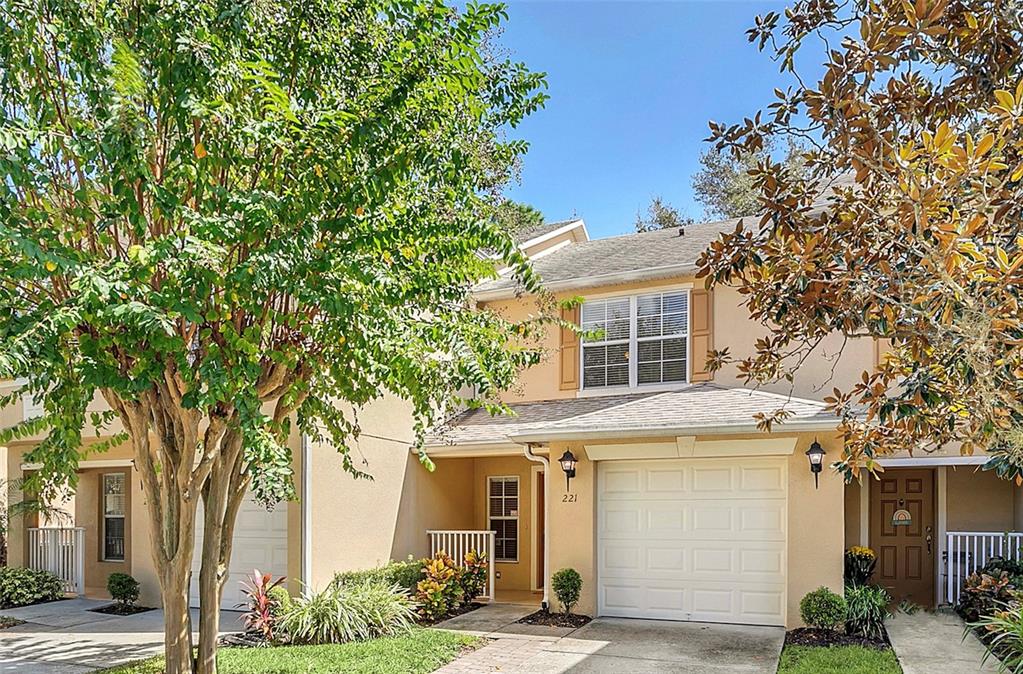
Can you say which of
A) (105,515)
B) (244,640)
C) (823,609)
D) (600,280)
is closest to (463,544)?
(244,640)

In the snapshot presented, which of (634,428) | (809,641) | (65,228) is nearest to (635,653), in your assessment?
(809,641)

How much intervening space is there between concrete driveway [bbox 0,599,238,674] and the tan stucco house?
1.13 meters

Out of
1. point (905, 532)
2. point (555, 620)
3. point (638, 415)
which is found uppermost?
point (638, 415)

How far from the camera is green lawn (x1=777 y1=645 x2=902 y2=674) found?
9.01 metres

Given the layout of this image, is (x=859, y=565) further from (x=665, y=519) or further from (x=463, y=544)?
(x=463, y=544)

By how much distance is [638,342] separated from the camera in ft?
47.0

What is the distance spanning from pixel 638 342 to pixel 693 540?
12.0 feet

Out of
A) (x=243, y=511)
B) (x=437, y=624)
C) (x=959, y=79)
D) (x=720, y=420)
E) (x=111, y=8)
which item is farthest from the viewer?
(x=243, y=511)

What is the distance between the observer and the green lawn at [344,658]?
29.6 feet

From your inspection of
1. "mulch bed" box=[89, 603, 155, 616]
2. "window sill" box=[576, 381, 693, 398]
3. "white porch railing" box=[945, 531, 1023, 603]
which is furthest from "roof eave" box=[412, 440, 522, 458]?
"white porch railing" box=[945, 531, 1023, 603]

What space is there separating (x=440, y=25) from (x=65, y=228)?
3370mm

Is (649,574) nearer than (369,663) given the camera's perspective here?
No

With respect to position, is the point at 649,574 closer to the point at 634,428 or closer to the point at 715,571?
the point at 715,571

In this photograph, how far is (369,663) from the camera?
9.32 metres
